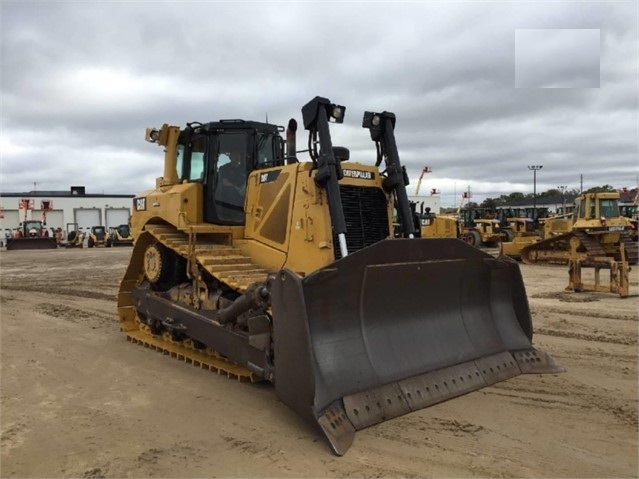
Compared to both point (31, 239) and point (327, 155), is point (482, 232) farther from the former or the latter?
point (31, 239)

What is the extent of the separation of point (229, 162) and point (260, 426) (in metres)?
3.66

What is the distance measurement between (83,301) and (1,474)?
8291mm

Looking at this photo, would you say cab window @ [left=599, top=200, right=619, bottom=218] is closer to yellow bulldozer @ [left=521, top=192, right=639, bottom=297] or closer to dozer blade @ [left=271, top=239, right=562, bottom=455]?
yellow bulldozer @ [left=521, top=192, right=639, bottom=297]

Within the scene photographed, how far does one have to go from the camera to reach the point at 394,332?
187 inches

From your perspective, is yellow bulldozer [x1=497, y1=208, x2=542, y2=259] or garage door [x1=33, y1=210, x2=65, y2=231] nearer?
yellow bulldozer [x1=497, y1=208, x2=542, y2=259]

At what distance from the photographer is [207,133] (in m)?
6.88

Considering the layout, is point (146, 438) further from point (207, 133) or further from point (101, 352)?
point (207, 133)

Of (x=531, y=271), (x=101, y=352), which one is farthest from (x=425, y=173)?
(x=101, y=352)

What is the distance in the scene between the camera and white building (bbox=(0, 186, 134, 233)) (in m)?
56.7

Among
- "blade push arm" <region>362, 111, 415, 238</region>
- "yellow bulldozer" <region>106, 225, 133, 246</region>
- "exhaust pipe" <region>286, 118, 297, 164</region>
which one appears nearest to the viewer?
"blade push arm" <region>362, 111, 415, 238</region>

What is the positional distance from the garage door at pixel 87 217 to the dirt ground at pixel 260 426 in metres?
55.5

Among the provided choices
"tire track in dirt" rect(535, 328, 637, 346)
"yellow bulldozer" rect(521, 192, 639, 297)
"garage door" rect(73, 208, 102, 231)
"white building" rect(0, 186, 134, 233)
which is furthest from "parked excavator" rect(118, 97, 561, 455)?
"garage door" rect(73, 208, 102, 231)

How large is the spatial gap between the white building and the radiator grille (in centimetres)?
5466

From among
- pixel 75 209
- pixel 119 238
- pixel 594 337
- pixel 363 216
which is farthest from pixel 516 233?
pixel 75 209
